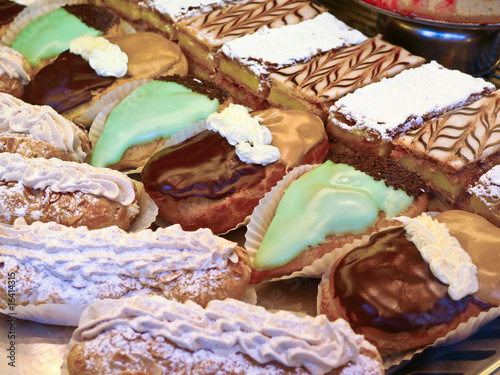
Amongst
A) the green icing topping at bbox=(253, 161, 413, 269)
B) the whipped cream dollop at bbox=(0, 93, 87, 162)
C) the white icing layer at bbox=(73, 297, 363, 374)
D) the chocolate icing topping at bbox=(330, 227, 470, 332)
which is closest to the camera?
the white icing layer at bbox=(73, 297, 363, 374)

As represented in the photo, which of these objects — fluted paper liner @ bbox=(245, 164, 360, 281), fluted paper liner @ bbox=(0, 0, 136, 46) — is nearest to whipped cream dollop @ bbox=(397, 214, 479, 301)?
fluted paper liner @ bbox=(245, 164, 360, 281)

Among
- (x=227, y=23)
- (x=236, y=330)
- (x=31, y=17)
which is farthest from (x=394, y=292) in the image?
(x=31, y=17)

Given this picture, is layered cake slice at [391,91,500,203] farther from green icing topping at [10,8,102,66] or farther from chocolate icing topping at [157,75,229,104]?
green icing topping at [10,8,102,66]

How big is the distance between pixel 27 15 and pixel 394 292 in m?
2.97

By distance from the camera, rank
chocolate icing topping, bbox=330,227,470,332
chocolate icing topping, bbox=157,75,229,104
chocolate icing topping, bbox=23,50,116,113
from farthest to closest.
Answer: chocolate icing topping, bbox=23,50,116,113 < chocolate icing topping, bbox=157,75,229,104 < chocolate icing topping, bbox=330,227,470,332

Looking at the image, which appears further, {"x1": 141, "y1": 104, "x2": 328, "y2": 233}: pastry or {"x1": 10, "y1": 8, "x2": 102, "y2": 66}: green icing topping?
{"x1": 10, "y1": 8, "x2": 102, "y2": 66}: green icing topping

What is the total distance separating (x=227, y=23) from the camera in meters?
3.16

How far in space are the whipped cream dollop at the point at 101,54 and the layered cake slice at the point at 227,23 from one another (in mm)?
439

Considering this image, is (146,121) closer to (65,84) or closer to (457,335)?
(65,84)

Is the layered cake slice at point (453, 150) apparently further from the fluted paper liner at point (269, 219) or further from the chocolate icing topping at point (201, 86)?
the chocolate icing topping at point (201, 86)

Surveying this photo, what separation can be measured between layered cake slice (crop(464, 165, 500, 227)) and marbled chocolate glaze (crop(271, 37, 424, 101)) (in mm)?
779

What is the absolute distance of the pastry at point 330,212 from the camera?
6.38ft

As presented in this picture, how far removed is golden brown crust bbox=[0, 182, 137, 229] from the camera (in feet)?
6.61

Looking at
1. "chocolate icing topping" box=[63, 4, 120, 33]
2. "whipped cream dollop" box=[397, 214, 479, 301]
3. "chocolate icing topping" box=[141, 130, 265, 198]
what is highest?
"chocolate icing topping" box=[63, 4, 120, 33]
